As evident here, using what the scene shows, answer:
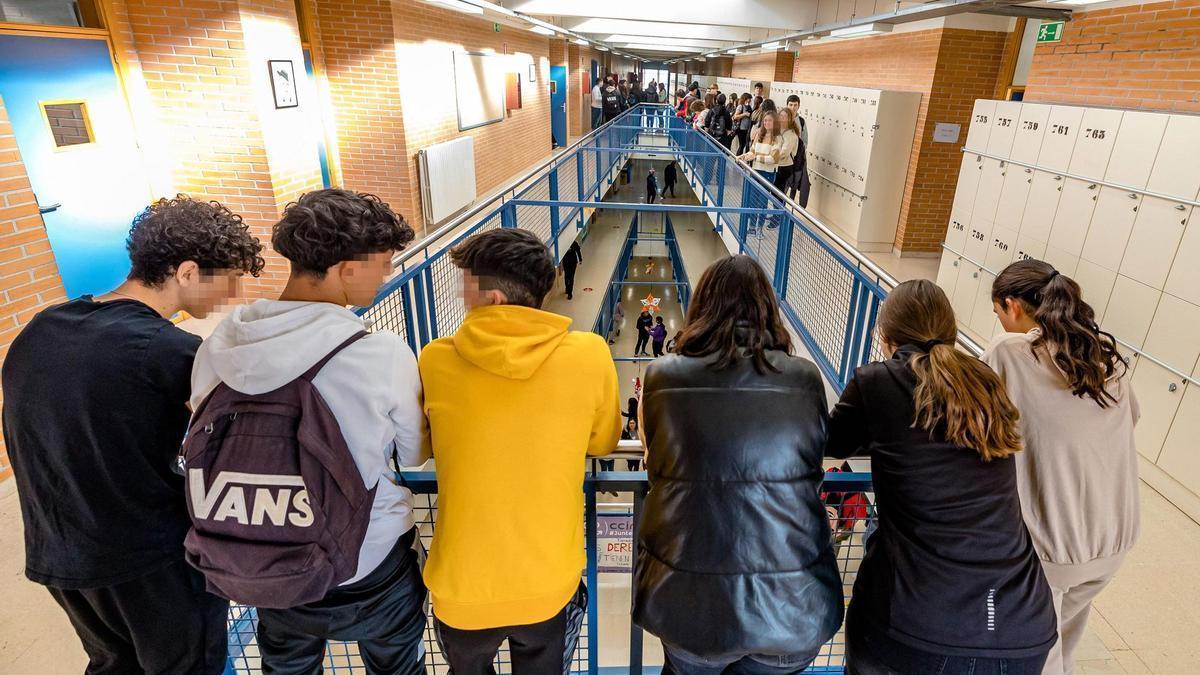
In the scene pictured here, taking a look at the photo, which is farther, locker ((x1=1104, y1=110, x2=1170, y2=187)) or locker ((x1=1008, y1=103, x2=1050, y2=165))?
locker ((x1=1008, y1=103, x2=1050, y2=165))

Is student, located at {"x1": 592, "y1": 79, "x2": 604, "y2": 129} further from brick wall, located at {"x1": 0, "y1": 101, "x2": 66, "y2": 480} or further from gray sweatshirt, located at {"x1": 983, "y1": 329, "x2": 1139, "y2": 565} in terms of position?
gray sweatshirt, located at {"x1": 983, "y1": 329, "x2": 1139, "y2": 565}

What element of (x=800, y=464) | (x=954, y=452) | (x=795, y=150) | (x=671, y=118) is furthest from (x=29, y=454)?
(x=671, y=118)

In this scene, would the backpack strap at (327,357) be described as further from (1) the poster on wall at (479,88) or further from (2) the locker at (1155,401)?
(1) the poster on wall at (479,88)

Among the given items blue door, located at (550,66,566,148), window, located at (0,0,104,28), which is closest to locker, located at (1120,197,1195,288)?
window, located at (0,0,104,28)

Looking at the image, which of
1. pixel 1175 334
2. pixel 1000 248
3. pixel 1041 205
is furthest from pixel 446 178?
pixel 1175 334

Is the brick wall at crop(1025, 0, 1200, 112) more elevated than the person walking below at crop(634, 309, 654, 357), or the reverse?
the brick wall at crop(1025, 0, 1200, 112)

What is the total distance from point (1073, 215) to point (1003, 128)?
149 centimetres

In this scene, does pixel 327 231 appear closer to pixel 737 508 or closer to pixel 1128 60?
pixel 737 508

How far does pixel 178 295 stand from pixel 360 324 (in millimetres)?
554

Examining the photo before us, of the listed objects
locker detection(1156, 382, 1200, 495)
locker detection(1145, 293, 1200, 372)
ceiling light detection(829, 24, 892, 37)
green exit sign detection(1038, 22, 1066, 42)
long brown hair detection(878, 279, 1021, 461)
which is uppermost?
ceiling light detection(829, 24, 892, 37)

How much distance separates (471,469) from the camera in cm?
132

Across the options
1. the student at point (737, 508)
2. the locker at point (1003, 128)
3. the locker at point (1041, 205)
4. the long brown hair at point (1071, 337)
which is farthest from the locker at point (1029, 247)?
the student at point (737, 508)

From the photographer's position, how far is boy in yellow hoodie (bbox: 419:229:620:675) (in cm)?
131

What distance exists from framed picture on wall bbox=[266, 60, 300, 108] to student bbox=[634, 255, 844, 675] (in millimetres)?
5115
